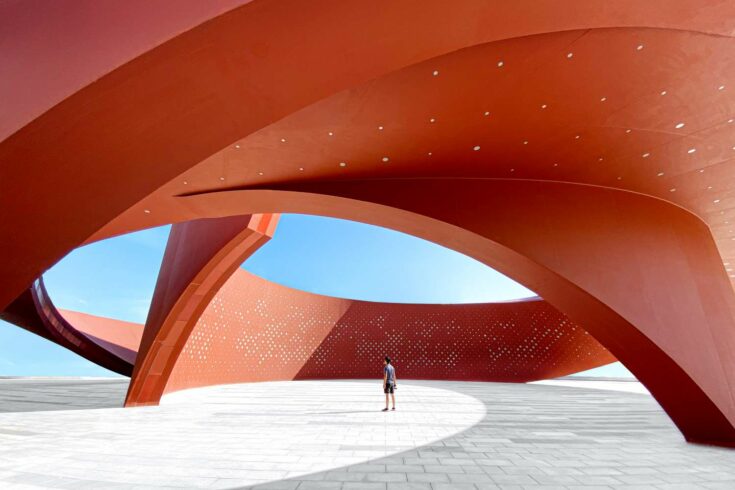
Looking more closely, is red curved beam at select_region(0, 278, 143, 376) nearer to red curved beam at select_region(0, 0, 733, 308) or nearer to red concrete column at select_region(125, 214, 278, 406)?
red concrete column at select_region(125, 214, 278, 406)

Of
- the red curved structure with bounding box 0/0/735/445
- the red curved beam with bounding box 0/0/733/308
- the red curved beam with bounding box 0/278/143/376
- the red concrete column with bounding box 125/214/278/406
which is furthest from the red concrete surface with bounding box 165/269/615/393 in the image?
the red curved beam with bounding box 0/0/733/308

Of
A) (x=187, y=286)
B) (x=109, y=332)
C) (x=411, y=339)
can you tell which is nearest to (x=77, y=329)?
(x=109, y=332)

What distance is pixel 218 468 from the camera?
379 cm

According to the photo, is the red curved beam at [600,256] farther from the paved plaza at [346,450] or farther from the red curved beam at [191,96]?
the red curved beam at [191,96]

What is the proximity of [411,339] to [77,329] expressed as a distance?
1619 cm

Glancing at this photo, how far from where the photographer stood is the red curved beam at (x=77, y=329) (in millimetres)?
15250

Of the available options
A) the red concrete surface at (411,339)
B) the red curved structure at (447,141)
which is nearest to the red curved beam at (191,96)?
the red curved structure at (447,141)

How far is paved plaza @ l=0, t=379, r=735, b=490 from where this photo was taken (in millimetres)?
3504

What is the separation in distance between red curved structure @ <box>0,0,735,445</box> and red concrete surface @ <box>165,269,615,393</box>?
12.5 meters

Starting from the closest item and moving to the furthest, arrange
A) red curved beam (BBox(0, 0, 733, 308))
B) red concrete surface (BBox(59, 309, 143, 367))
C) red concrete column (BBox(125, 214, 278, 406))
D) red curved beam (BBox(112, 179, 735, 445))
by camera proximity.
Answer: red curved beam (BBox(0, 0, 733, 308)), red curved beam (BBox(112, 179, 735, 445)), red concrete column (BBox(125, 214, 278, 406)), red concrete surface (BBox(59, 309, 143, 367))

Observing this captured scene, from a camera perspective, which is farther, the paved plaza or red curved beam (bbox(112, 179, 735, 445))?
red curved beam (bbox(112, 179, 735, 445))

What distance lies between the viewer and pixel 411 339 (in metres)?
21.4

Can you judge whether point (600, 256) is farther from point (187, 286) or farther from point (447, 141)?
point (187, 286)

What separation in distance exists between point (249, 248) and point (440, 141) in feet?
18.8
